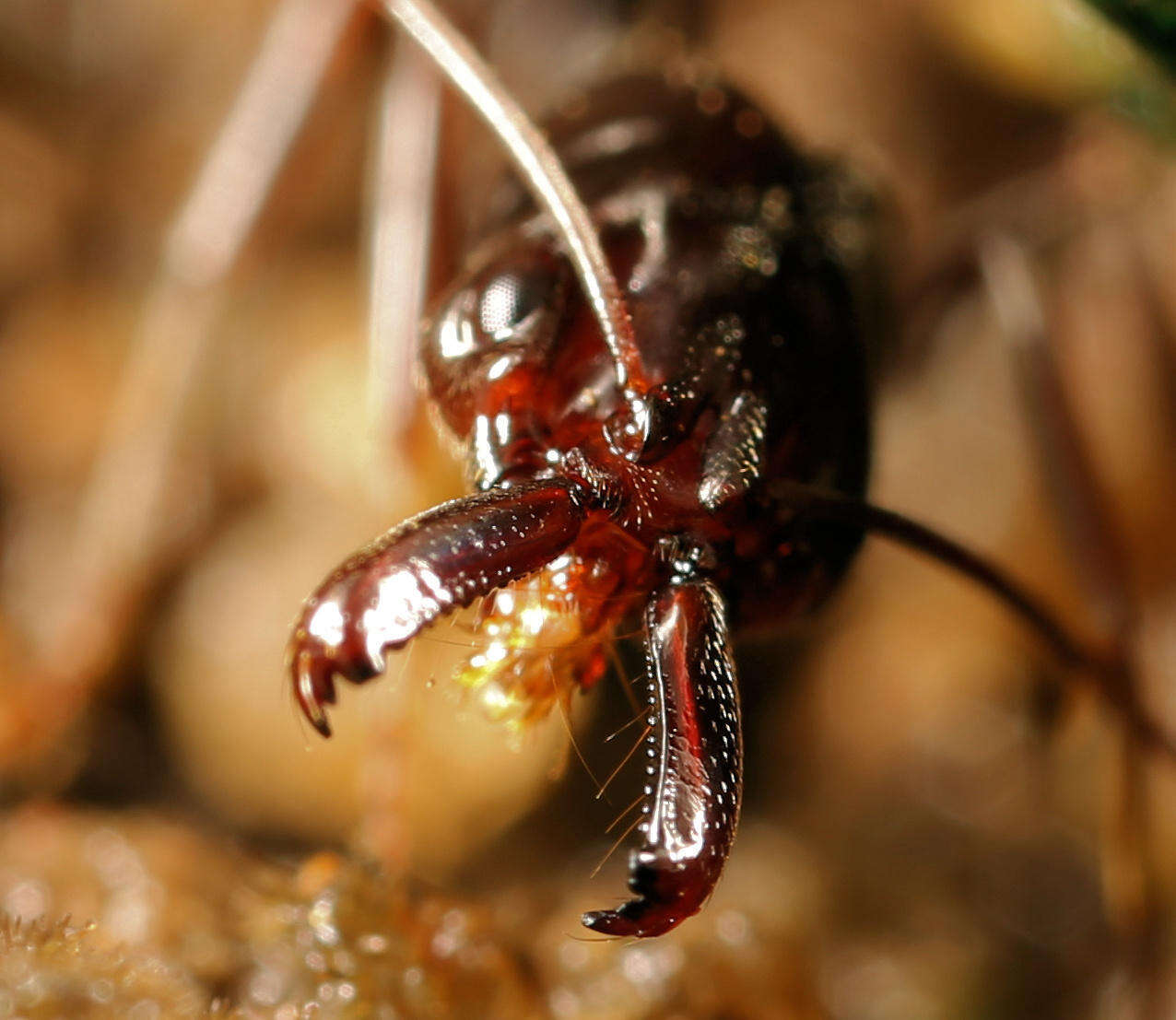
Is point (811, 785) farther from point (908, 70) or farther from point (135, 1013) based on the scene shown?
point (908, 70)

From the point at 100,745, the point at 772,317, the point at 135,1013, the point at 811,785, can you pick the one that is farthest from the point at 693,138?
the point at 100,745

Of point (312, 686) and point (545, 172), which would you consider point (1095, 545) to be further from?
point (312, 686)

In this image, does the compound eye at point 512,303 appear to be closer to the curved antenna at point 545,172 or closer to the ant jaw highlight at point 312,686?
the curved antenna at point 545,172

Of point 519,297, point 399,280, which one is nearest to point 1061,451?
point 399,280

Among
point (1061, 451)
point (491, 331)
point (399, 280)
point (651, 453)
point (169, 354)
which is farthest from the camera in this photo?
point (169, 354)

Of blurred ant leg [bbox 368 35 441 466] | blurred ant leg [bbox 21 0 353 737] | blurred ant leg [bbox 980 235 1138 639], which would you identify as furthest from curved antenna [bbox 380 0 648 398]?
blurred ant leg [bbox 980 235 1138 639]

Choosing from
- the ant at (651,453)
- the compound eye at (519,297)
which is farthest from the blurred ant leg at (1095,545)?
Result: the compound eye at (519,297)

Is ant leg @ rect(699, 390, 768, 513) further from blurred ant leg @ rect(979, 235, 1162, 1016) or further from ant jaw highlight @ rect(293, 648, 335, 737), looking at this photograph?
blurred ant leg @ rect(979, 235, 1162, 1016)

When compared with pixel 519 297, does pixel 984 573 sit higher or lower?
lower
